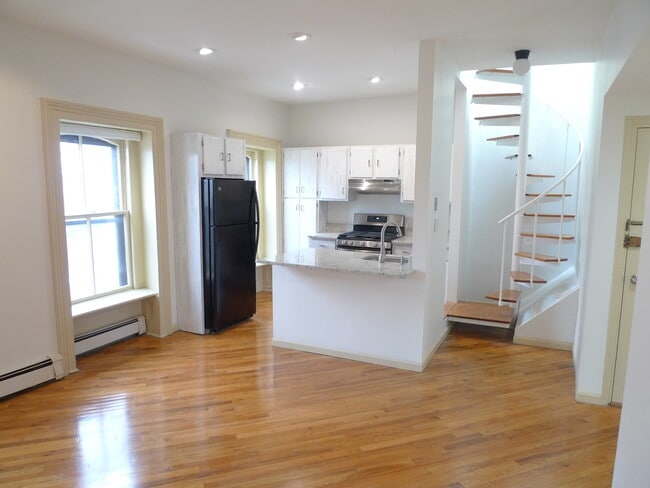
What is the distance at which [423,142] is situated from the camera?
337 cm

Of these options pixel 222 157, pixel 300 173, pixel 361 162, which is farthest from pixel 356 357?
pixel 300 173

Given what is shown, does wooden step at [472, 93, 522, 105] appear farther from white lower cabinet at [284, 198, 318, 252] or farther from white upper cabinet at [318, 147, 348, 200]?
white lower cabinet at [284, 198, 318, 252]

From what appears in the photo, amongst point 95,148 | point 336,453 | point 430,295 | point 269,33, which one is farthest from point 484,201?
point 95,148

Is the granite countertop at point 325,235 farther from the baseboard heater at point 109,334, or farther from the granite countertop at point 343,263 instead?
the baseboard heater at point 109,334

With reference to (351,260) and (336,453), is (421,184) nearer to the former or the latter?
(351,260)

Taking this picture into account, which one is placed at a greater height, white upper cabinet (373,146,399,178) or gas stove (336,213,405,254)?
white upper cabinet (373,146,399,178)

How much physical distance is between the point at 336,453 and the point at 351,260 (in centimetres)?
171

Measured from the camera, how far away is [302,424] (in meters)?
2.77

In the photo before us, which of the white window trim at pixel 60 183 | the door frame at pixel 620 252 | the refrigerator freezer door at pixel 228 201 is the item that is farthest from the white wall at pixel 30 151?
the door frame at pixel 620 252

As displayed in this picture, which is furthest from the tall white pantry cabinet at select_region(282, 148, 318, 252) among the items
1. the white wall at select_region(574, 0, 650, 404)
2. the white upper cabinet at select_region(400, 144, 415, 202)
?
the white wall at select_region(574, 0, 650, 404)

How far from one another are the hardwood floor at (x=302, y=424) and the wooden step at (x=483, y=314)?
483 millimetres

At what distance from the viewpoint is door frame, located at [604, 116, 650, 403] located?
2.81 m

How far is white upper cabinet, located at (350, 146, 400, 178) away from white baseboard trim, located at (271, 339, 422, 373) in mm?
2413

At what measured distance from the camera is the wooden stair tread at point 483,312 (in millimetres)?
4438
